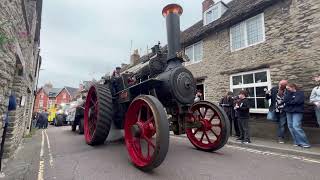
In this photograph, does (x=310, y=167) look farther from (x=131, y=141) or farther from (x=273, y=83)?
(x=273, y=83)

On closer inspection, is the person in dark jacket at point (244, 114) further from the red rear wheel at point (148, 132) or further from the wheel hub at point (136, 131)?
the wheel hub at point (136, 131)

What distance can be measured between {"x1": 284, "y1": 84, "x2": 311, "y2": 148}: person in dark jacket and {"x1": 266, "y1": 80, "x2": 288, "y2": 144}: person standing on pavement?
0.29 meters

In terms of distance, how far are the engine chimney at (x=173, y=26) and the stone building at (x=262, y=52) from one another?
16.5ft

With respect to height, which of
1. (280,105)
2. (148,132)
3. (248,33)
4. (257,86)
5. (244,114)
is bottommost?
(148,132)

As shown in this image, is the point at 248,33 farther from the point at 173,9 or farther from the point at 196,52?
the point at 173,9

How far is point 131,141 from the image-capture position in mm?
4207

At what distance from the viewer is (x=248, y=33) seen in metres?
9.73

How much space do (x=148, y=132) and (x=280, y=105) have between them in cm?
475

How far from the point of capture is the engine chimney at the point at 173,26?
16.3ft

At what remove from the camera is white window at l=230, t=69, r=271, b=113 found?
8.58 m

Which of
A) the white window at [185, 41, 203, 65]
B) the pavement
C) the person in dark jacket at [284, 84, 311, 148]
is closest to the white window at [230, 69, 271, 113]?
the person in dark jacket at [284, 84, 311, 148]

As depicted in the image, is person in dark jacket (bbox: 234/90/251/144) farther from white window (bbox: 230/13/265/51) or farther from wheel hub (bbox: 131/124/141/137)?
wheel hub (bbox: 131/124/141/137)

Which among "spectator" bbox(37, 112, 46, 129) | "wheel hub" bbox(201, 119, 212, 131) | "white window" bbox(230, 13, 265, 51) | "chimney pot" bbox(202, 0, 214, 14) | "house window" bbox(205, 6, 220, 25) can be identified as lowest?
"spectator" bbox(37, 112, 46, 129)

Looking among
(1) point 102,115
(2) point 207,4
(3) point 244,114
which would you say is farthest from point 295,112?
(2) point 207,4
